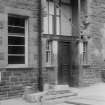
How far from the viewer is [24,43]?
517 inches

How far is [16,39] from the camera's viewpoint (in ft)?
42.2

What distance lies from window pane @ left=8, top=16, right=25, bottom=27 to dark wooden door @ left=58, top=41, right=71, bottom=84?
275cm

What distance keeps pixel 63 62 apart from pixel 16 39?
11.4 ft

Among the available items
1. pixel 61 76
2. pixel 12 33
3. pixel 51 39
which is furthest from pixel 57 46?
pixel 12 33

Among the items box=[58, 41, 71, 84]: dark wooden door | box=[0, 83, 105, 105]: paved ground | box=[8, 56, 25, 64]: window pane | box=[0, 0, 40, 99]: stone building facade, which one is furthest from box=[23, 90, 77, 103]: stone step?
box=[58, 41, 71, 84]: dark wooden door

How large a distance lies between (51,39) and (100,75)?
4277 mm

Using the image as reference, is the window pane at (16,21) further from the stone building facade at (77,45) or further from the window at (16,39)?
the stone building facade at (77,45)

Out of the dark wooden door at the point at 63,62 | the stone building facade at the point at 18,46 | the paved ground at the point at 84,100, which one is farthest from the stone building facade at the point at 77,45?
the paved ground at the point at 84,100

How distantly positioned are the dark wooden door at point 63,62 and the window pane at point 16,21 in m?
2.75

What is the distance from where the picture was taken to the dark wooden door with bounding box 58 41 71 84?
15.0 meters

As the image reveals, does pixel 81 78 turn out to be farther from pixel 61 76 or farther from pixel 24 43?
pixel 24 43

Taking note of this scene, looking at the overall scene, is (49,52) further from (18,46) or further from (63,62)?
(18,46)

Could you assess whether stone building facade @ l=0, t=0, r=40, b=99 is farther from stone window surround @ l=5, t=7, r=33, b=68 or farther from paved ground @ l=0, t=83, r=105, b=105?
paved ground @ l=0, t=83, r=105, b=105

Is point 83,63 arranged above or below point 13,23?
below
